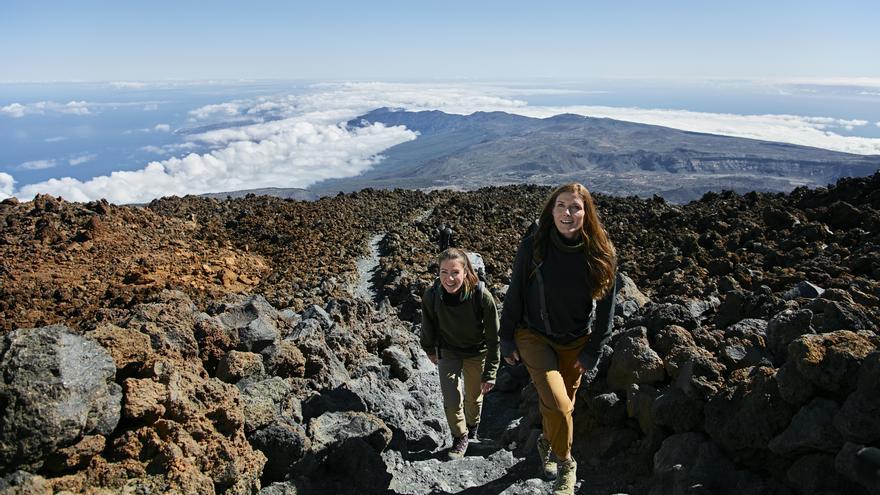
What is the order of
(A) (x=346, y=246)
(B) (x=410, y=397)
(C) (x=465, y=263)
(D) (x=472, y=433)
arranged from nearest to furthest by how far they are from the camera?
1. (C) (x=465, y=263)
2. (D) (x=472, y=433)
3. (B) (x=410, y=397)
4. (A) (x=346, y=246)

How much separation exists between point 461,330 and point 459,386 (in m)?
0.68

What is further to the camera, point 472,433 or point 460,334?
point 472,433

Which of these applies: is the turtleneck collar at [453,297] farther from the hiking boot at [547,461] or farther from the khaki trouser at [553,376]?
the hiking boot at [547,461]

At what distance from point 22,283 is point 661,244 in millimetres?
17619

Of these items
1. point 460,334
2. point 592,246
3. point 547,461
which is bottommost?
point 547,461

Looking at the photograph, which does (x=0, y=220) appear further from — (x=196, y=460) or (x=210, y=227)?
(x=196, y=460)

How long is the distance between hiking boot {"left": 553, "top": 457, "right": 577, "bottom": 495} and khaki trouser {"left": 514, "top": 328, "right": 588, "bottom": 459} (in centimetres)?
9

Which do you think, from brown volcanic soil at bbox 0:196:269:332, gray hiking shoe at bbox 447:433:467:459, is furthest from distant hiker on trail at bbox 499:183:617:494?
brown volcanic soil at bbox 0:196:269:332

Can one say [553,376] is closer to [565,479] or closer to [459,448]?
[565,479]

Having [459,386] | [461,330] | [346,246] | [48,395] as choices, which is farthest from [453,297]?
[346,246]

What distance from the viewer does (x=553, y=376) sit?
4.28 meters

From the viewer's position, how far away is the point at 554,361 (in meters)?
4.38

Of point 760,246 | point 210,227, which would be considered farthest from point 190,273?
point 760,246

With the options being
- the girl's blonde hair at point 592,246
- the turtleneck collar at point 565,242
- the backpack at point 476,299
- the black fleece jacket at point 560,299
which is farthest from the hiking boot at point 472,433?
the turtleneck collar at point 565,242
